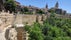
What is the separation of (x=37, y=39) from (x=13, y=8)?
12.7 meters

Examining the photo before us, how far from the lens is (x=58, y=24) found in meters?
24.8

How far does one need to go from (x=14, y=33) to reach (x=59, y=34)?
1126 cm

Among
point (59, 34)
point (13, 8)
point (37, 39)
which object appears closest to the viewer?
point (37, 39)

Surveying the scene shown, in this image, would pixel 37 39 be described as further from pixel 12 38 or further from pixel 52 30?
pixel 12 38

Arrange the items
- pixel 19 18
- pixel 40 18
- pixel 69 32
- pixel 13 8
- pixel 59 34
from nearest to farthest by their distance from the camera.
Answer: pixel 19 18 → pixel 59 34 → pixel 69 32 → pixel 40 18 → pixel 13 8

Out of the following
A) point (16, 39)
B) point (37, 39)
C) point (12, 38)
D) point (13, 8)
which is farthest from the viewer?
point (13, 8)

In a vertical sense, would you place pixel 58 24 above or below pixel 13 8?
below

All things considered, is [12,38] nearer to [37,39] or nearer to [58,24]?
[37,39]

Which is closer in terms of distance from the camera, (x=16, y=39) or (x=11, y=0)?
(x=16, y=39)

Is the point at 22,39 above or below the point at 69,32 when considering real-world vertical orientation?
above

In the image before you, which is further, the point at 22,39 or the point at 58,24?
the point at 58,24

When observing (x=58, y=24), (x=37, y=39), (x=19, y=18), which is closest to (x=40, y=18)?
(x=58, y=24)

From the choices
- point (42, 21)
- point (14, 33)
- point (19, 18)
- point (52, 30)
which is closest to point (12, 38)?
point (14, 33)

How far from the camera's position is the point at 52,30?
19359mm
